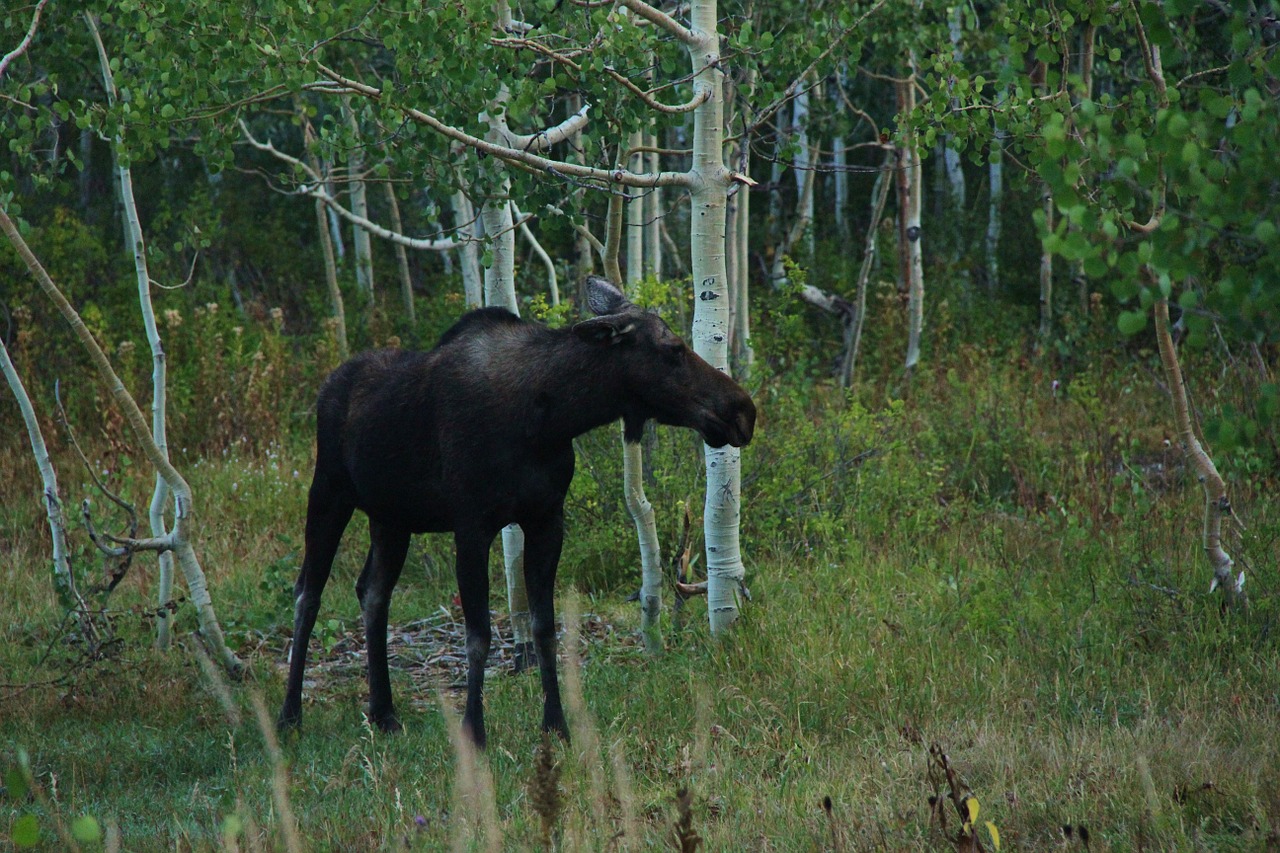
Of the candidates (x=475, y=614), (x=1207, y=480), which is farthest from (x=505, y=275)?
(x=1207, y=480)

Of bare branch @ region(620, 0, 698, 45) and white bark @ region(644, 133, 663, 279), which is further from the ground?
bare branch @ region(620, 0, 698, 45)

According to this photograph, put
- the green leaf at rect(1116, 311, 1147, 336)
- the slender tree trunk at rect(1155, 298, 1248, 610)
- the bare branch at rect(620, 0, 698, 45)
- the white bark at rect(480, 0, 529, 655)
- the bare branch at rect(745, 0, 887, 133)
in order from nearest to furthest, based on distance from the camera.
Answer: the green leaf at rect(1116, 311, 1147, 336), the slender tree trunk at rect(1155, 298, 1248, 610), the bare branch at rect(620, 0, 698, 45), the bare branch at rect(745, 0, 887, 133), the white bark at rect(480, 0, 529, 655)

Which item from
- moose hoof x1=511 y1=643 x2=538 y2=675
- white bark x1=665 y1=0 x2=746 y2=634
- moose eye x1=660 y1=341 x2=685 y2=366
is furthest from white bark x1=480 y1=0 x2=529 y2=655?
moose eye x1=660 y1=341 x2=685 y2=366

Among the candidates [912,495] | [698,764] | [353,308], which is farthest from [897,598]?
[353,308]

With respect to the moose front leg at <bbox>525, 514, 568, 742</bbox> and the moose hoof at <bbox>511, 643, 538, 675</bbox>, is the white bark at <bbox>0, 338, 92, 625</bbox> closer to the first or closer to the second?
the moose hoof at <bbox>511, 643, 538, 675</bbox>

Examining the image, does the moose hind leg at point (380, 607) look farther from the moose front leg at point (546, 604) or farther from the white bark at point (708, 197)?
the white bark at point (708, 197)

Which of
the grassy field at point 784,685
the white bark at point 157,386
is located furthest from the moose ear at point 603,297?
the white bark at point 157,386

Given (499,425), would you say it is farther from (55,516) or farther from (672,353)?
(55,516)

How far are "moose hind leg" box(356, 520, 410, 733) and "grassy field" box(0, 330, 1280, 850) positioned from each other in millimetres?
193

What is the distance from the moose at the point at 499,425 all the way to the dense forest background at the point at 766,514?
0.53 meters

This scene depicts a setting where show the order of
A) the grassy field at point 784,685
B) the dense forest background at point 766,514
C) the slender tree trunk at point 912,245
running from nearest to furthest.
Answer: the dense forest background at point 766,514, the grassy field at point 784,685, the slender tree trunk at point 912,245

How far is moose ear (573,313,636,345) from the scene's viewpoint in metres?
5.45

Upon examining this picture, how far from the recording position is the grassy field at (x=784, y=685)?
174 inches

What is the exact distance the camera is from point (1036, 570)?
7430mm
